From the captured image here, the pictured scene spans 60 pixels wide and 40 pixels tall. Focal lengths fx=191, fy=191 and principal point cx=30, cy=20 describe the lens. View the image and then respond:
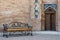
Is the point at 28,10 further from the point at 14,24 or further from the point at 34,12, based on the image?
the point at 14,24

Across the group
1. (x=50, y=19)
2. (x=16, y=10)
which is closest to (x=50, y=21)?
(x=50, y=19)

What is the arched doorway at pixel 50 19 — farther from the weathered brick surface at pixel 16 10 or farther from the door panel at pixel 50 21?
the weathered brick surface at pixel 16 10

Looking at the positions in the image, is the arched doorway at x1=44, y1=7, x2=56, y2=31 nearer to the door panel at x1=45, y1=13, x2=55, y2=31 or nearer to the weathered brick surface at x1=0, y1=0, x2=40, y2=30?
the door panel at x1=45, y1=13, x2=55, y2=31

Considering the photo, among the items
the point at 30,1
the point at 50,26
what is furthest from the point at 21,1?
the point at 50,26

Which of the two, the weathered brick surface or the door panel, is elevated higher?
the weathered brick surface

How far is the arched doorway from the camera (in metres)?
19.1

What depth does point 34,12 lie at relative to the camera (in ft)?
61.0

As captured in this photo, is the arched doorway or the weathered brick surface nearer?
the weathered brick surface

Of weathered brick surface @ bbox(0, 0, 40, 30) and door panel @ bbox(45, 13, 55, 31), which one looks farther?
door panel @ bbox(45, 13, 55, 31)

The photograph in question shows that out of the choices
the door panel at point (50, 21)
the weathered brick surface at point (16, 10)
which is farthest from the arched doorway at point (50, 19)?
the weathered brick surface at point (16, 10)

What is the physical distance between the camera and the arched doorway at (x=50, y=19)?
19.1 metres

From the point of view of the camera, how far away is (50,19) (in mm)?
19312

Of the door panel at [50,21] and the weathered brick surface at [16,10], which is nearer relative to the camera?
the weathered brick surface at [16,10]

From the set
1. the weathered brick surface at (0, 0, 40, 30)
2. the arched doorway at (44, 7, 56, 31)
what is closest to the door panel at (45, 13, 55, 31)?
the arched doorway at (44, 7, 56, 31)
